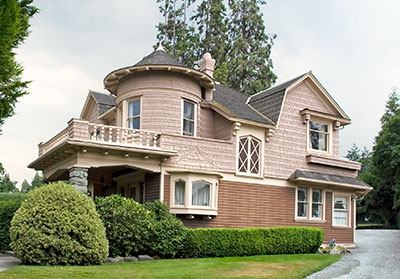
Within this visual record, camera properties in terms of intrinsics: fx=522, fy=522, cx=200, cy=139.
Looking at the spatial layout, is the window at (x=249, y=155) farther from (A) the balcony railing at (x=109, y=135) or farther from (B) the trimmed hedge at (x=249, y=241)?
(A) the balcony railing at (x=109, y=135)

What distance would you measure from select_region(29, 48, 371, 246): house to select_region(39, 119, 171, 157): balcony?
4cm

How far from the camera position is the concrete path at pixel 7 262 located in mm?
13664

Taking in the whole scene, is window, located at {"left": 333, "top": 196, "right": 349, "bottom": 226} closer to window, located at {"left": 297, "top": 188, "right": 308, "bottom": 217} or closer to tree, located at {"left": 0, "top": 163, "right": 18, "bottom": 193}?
window, located at {"left": 297, "top": 188, "right": 308, "bottom": 217}

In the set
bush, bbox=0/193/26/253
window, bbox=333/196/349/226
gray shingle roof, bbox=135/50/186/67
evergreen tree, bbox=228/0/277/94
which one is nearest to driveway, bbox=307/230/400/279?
window, bbox=333/196/349/226

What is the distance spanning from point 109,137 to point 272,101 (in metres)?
8.62

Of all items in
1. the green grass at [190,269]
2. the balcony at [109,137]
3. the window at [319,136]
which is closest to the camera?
the green grass at [190,269]

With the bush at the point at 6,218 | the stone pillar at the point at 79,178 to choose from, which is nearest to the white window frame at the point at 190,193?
the stone pillar at the point at 79,178

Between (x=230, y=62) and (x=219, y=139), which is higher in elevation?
(x=230, y=62)

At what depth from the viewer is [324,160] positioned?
954 inches

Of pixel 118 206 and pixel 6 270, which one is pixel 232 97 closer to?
pixel 118 206

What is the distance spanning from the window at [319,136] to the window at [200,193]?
22.2 ft

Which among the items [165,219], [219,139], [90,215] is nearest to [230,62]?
[219,139]

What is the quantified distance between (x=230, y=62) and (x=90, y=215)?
113 ft

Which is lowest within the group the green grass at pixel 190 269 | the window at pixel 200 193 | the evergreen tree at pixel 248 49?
the green grass at pixel 190 269
